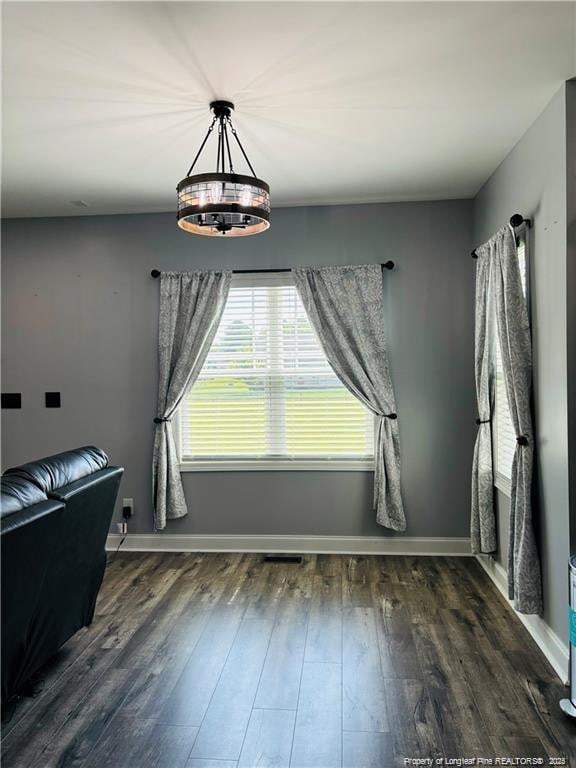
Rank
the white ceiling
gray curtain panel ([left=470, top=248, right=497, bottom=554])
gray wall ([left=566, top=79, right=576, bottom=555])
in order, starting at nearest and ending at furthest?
the white ceiling
gray wall ([left=566, top=79, right=576, bottom=555])
gray curtain panel ([left=470, top=248, right=497, bottom=554])

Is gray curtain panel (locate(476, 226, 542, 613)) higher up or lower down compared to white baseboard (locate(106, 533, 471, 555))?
higher up

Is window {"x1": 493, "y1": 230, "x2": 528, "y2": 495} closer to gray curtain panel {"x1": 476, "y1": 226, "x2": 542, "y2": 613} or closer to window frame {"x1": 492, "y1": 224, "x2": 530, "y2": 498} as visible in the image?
window frame {"x1": 492, "y1": 224, "x2": 530, "y2": 498}

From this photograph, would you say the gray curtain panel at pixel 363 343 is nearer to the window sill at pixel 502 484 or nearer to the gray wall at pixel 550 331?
the window sill at pixel 502 484

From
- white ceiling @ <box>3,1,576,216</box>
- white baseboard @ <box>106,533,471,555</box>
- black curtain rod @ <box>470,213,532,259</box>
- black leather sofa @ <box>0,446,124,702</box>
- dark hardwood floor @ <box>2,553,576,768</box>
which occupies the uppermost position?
white ceiling @ <box>3,1,576,216</box>

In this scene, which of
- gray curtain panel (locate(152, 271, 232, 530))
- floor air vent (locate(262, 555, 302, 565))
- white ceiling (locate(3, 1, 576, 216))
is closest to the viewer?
white ceiling (locate(3, 1, 576, 216))

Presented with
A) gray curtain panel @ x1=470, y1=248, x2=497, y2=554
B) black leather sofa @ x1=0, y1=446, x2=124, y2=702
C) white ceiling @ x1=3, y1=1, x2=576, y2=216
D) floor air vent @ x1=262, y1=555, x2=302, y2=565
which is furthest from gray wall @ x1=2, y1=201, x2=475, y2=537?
black leather sofa @ x1=0, y1=446, x2=124, y2=702

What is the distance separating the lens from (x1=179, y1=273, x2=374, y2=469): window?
4.75m

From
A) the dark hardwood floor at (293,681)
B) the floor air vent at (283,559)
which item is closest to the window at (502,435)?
the dark hardwood floor at (293,681)

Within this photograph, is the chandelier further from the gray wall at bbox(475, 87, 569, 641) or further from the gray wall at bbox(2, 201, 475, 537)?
the gray wall at bbox(2, 201, 475, 537)

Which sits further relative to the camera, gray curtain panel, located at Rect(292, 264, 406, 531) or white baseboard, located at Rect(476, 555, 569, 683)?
gray curtain panel, located at Rect(292, 264, 406, 531)

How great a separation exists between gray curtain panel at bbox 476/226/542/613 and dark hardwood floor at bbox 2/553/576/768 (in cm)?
33

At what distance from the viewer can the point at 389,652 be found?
3031 mm

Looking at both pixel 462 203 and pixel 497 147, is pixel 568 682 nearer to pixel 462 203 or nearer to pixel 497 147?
pixel 497 147

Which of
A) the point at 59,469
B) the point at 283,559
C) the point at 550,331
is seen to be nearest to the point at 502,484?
the point at 550,331
